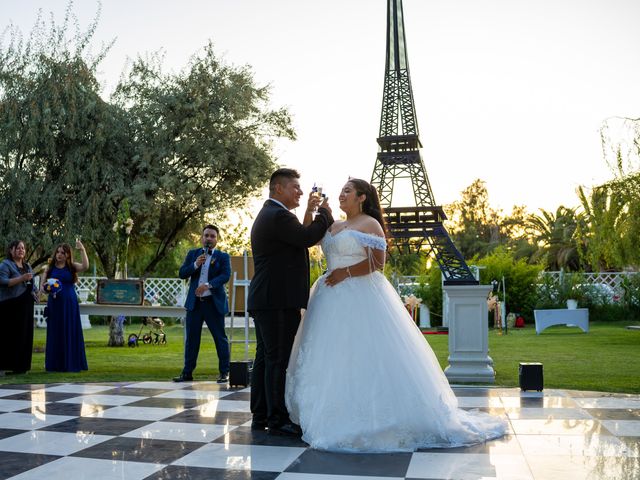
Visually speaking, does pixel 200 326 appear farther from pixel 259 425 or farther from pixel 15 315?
pixel 259 425

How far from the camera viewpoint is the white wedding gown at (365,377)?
3.74 metres

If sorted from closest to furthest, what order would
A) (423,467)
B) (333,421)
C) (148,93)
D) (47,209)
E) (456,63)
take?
1. (423,467)
2. (333,421)
3. (456,63)
4. (47,209)
5. (148,93)

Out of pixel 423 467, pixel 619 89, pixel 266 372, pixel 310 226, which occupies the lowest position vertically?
pixel 423 467

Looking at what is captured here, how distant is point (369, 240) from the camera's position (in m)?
4.18

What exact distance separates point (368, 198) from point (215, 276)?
292 centimetres

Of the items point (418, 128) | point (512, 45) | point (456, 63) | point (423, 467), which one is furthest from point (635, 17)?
point (423, 467)

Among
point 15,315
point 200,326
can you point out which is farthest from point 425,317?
point 15,315

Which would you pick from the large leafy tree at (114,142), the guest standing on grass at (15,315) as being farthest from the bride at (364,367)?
the large leafy tree at (114,142)

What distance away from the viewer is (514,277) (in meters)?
20.3

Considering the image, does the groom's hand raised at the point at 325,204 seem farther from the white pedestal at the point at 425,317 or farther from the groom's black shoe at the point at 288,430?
the white pedestal at the point at 425,317

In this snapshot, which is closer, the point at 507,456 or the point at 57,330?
the point at 507,456

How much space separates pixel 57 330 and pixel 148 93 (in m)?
7.16

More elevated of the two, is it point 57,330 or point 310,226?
point 310,226

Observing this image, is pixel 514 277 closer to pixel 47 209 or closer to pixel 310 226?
pixel 47 209
